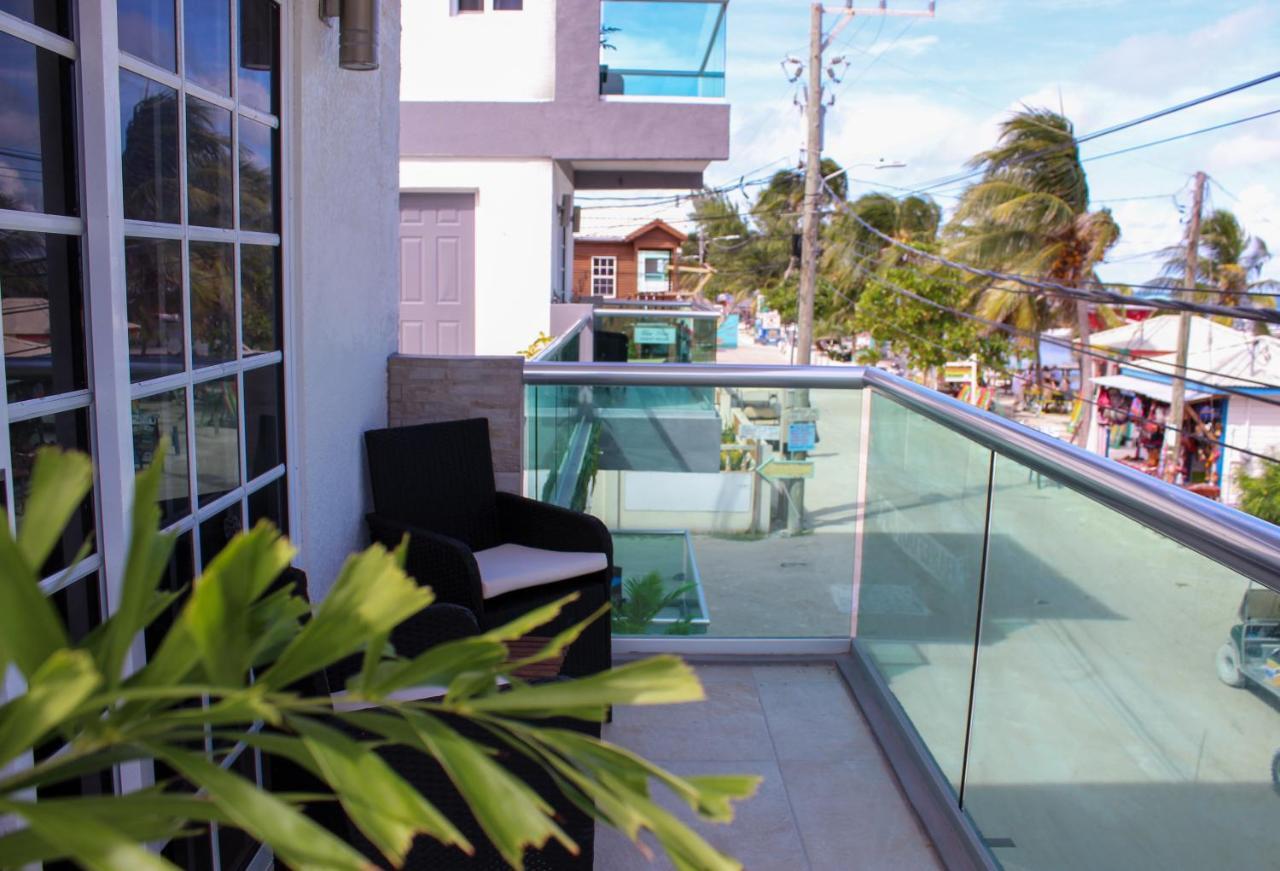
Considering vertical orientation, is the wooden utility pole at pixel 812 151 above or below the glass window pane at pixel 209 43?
above

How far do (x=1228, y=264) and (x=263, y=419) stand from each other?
3380 centimetres

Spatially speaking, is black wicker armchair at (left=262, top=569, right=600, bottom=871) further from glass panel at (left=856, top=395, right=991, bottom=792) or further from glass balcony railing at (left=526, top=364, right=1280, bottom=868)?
glass panel at (left=856, top=395, right=991, bottom=792)

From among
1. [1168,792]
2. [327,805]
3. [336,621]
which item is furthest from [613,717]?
[336,621]

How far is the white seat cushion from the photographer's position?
3137mm

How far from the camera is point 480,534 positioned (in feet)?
11.8

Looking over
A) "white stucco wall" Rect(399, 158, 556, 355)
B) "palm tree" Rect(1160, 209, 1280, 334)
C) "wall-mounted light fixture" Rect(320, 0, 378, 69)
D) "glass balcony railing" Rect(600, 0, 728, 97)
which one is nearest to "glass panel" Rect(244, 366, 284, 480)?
"wall-mounted light fixture" Rect(320, 0, 378, 69)

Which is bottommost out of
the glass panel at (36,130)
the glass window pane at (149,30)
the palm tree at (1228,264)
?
the glass panel at (36,130)

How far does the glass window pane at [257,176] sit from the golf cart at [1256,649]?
2.08 m

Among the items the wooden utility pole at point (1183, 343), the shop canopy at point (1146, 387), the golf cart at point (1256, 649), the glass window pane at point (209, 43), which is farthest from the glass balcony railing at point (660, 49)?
the shop canopy at point (1146, 387)

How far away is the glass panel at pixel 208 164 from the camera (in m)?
2.10

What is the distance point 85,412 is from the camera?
1719 mm

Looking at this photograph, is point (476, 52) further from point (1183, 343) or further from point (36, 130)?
point (1183, 343)

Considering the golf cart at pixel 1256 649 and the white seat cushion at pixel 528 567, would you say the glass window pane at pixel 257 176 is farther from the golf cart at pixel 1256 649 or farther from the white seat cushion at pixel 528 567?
the golf cart at pixel 1256 649

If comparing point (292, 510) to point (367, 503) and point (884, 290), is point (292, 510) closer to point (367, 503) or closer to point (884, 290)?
point (367, 503)
